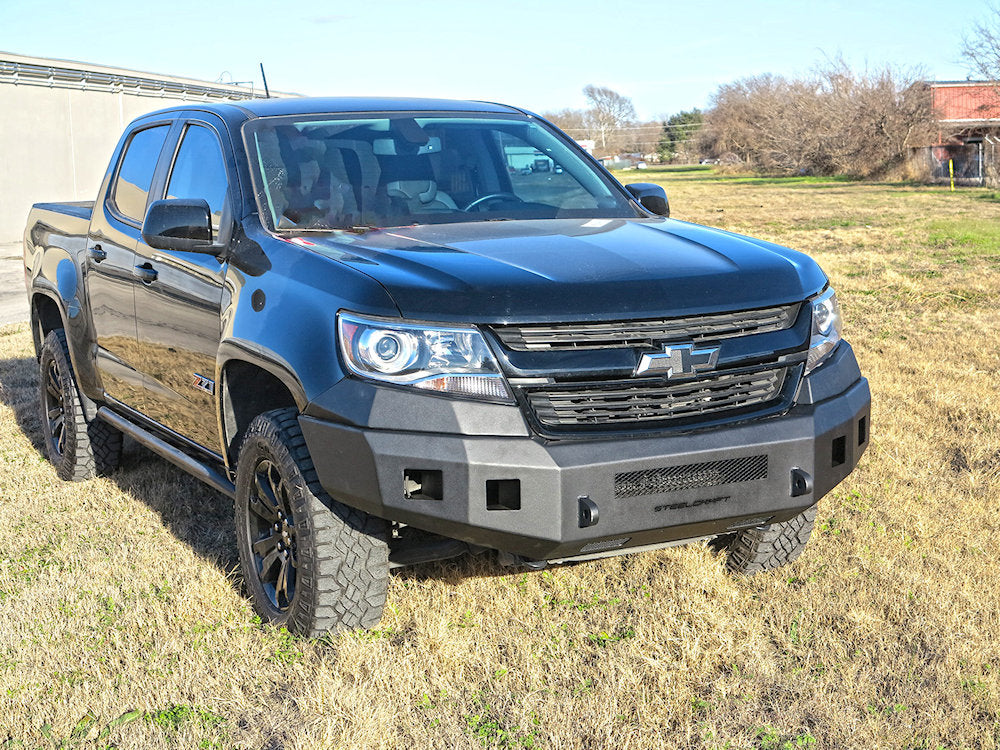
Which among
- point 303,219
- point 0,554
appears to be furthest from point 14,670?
point 303,219

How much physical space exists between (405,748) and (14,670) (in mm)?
1406

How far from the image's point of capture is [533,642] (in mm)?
3768

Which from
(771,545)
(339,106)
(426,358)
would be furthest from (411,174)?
(771,545)

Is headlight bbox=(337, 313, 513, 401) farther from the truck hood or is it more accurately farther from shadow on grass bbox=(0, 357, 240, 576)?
Result: shadow on grass bbox=(0, 357, 240, 576)

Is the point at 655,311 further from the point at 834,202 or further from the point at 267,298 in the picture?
the point at 834,202

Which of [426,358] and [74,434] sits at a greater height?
[426,358]

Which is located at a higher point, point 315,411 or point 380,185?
point 380,185

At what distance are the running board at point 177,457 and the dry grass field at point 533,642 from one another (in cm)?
38

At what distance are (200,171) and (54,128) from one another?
2913cm

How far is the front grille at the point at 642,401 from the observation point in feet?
10.3

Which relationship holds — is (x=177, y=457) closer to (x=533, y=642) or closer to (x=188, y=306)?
(x=188, y=306)

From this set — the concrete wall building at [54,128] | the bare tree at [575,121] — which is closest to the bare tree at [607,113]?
the bare tree at [575,121]

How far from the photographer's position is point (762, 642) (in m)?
3.72

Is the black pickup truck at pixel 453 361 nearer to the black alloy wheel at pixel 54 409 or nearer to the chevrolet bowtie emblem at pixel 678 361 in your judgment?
the chevrolet bowtie emblem at pixel 678 361
